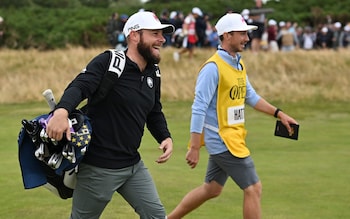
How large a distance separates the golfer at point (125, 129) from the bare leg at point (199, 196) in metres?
1.66

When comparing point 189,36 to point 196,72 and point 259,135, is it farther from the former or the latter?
point 259,135

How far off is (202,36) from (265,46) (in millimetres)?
2367

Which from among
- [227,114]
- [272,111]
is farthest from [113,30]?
[227,114]

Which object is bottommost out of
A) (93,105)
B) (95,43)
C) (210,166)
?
(95,43)

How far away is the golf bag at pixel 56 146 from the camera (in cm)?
583

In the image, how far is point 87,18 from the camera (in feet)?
134

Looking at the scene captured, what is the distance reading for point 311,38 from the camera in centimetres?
3481

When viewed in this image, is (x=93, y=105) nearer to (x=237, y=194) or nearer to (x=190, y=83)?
(x=237, y=194)

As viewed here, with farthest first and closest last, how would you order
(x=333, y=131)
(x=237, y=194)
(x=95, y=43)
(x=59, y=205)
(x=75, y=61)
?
1. (x=95, y=43)
2. (x=75, y=61)
3. (x=333, y=131)
4. (x=237, y=194)
5. (x=59, y=205)

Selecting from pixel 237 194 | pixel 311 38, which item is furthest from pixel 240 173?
Result: pixel 311 38

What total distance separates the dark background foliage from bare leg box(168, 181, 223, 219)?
92.3 ft

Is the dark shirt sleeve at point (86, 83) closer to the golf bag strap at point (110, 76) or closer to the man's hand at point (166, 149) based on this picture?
the golf bag strap at point (110, 76)

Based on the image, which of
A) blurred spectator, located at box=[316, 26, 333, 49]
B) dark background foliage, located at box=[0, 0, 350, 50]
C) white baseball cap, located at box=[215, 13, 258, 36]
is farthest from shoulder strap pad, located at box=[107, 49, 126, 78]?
dark background foliage, located at box=[0, 0, 350, 50]

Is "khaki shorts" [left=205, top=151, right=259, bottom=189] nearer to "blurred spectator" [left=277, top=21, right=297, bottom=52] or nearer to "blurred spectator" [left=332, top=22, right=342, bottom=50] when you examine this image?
"blurred spectator" [left=277, top=21, right=297, bottom=52]
